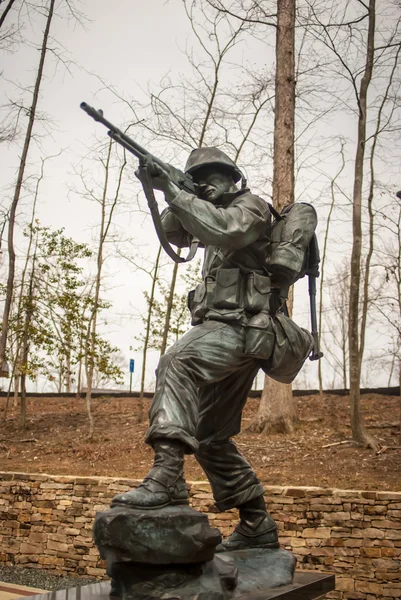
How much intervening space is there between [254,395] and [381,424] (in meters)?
5.91

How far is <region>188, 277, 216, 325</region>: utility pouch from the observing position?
→ 3.45 meters

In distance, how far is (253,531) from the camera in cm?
360

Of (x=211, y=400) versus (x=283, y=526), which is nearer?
(x=211, y=400)

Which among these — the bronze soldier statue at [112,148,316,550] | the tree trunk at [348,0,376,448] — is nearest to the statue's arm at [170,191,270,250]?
the bronze soldier statue at [112,148,316,550]

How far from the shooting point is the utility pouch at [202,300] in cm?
345

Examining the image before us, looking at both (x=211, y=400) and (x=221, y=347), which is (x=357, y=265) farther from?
(x=221, y=347)

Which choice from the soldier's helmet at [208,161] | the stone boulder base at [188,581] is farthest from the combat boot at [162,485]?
the soldier's helmet at [208,161]

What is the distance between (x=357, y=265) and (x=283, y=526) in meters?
4.89

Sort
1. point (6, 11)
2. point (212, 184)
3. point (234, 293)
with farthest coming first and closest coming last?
point (6, 11), point (212, 184), point (234, 293)

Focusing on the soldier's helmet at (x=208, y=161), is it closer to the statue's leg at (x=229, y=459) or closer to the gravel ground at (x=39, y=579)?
the statue's leg at (x=229, y=459)

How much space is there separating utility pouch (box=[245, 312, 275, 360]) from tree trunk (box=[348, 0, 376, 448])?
298 inches

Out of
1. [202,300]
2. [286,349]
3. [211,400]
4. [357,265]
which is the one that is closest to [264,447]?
[357,265]

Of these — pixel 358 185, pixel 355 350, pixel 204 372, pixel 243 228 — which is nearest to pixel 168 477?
pixel 204 372

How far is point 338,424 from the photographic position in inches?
521
